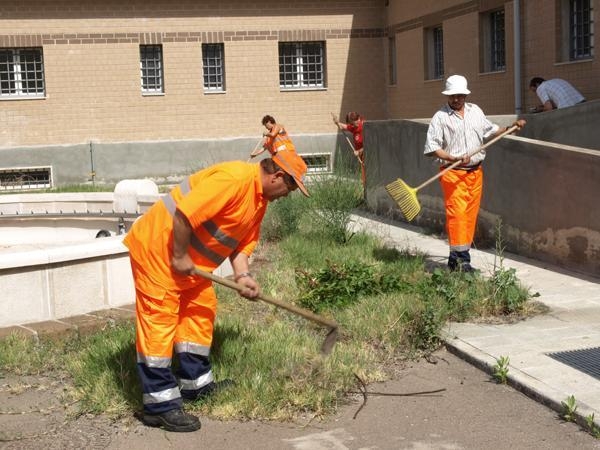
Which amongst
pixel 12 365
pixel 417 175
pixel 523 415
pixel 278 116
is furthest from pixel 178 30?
pixel 523 415

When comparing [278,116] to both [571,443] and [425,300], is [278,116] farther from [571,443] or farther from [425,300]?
[571,443]

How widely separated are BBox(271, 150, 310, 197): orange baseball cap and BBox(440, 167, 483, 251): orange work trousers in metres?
3.80

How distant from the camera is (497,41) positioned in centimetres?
1823

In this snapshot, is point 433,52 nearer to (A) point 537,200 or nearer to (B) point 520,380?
(A) point 537,200

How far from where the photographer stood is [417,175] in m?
12.2

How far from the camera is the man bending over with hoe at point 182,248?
4703 mm

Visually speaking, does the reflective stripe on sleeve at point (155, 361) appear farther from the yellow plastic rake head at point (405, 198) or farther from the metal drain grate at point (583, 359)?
the yellow plastic rake head at point (405, 198)

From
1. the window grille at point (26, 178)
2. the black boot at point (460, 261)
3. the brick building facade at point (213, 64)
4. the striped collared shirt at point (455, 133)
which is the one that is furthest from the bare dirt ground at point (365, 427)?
the window grille at point (26, 178)

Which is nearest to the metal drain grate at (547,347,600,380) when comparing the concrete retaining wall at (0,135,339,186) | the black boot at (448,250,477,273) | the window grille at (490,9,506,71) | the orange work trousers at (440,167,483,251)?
the black boot at (448,250,477,273)

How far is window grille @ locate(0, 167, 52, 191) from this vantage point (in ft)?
67.1

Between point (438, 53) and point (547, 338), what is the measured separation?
15.4 meters

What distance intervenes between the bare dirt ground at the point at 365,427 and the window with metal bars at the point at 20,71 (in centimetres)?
1660

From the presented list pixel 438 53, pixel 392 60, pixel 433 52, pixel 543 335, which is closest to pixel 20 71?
pixel 392 60

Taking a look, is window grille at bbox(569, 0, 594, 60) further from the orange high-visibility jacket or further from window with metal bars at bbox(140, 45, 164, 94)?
the orange high-visibility jacket
